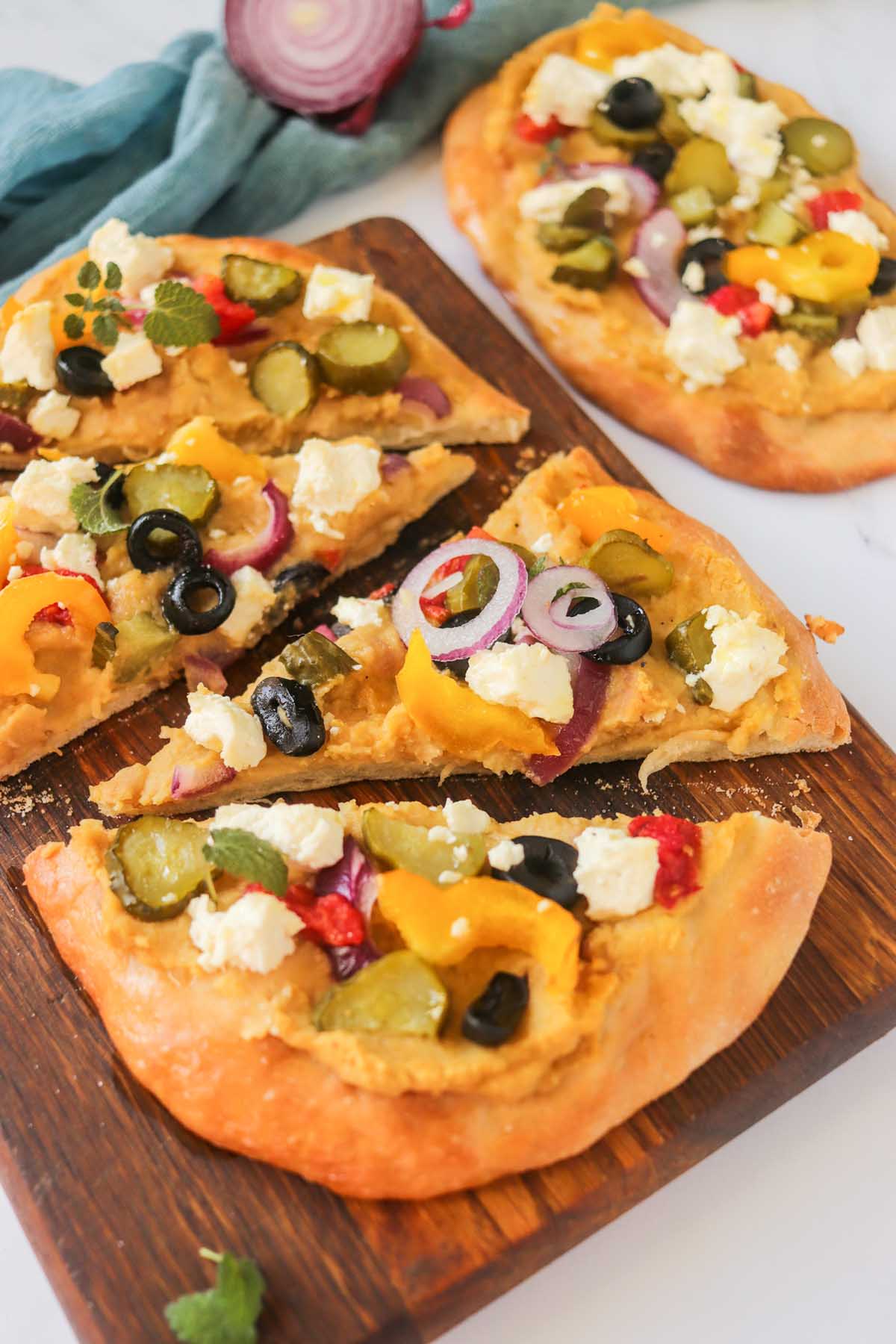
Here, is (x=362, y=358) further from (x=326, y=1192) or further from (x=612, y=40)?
(x=326, y=1192)

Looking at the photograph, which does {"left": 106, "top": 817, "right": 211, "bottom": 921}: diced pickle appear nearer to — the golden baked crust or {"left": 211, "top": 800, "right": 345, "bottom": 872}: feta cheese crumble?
{"left": 211, "top": 800, "right": 345, "bottom": 872}: feta cheese crumble

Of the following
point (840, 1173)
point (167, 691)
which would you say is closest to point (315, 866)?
point (167, 691)

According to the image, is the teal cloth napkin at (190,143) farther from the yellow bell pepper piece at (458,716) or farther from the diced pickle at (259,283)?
the yellow bell pepper piece at (458,716)

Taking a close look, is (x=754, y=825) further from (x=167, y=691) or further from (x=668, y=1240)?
(x=167, y=691)

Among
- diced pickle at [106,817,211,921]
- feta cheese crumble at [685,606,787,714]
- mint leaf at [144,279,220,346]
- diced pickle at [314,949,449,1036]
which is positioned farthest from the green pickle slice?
diced pickle at [314,949,449,1036]

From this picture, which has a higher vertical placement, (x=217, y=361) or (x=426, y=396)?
(x=217, y=361)

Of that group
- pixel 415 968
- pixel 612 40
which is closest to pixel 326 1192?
pixel 415 968
